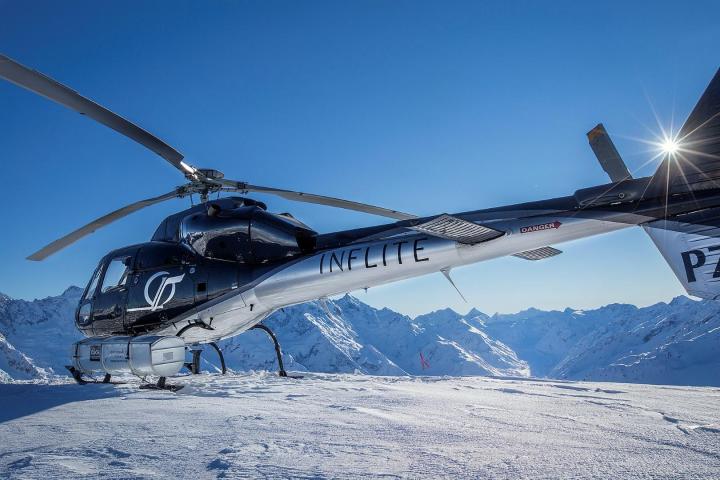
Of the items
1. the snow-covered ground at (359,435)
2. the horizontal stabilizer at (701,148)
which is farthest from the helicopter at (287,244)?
the snow-covered ground at (359,435)

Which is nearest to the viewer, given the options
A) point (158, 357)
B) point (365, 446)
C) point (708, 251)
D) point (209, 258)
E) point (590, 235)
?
point (365, 446)

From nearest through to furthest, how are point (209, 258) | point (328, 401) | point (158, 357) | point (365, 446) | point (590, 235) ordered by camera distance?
point (365, 446) < point (328, 401) < point (590, 235) < point (158, 357) < point (209, 258)

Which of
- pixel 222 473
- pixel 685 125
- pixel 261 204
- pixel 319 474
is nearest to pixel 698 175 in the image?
pixel 685 125

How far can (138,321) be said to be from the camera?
918 centimetres

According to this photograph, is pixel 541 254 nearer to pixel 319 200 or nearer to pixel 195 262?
pixel 319 200

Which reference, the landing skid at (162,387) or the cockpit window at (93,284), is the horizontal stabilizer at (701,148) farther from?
the cockpit window at (93,284)

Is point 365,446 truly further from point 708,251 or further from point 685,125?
point 685,125

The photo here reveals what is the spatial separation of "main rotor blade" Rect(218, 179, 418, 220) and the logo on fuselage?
214 cm

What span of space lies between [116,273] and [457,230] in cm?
708

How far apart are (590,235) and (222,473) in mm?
5756

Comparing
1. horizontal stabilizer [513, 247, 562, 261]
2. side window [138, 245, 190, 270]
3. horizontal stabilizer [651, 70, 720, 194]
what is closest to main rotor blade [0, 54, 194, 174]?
side window [138, 245, 190, 270]

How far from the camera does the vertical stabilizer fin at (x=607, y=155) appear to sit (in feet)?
21.9

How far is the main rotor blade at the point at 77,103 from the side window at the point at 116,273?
2547 mm

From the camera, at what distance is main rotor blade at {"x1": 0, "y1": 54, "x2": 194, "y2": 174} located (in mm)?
5762
